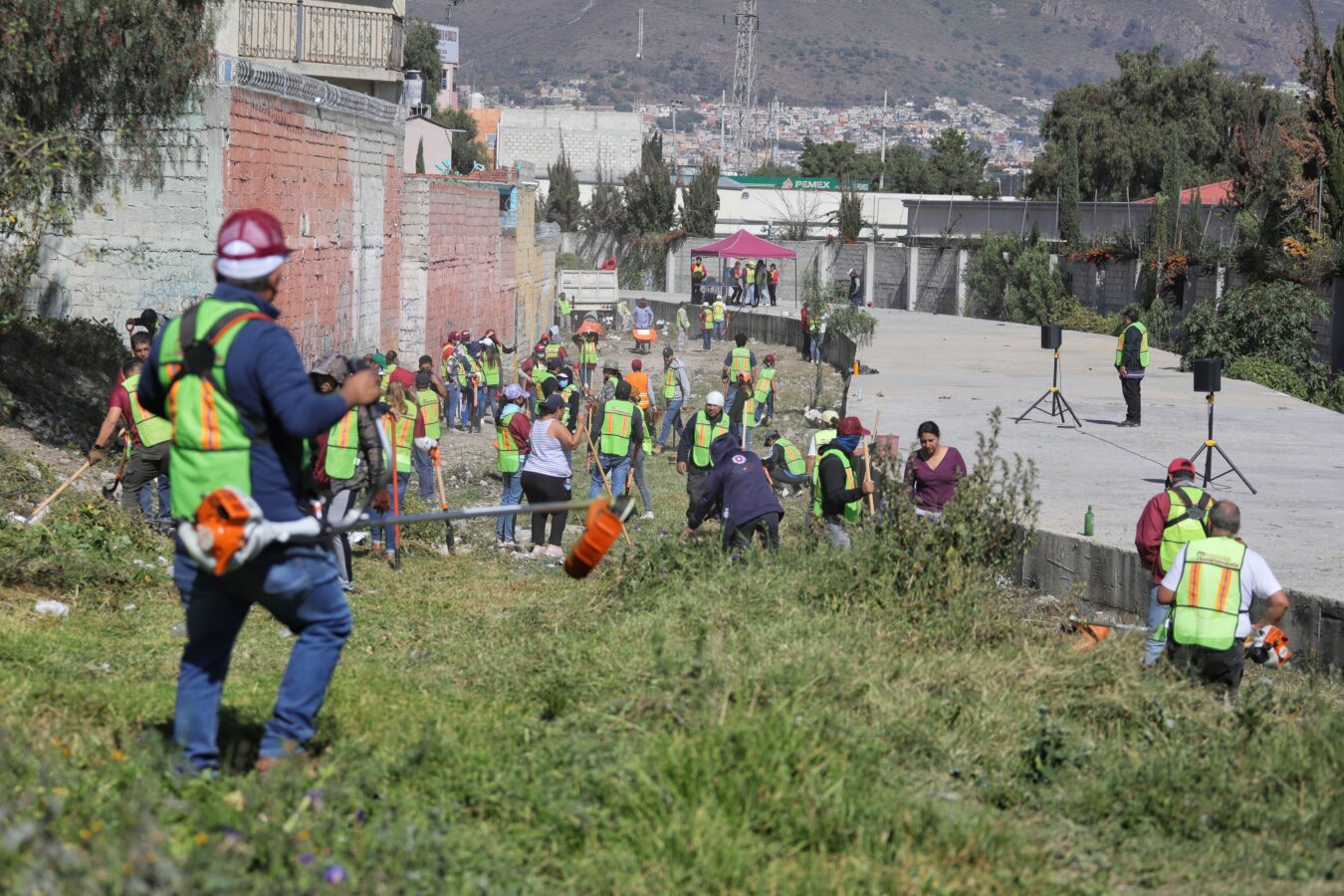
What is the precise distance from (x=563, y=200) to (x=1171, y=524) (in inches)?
2300

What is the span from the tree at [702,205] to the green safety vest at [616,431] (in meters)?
44.0

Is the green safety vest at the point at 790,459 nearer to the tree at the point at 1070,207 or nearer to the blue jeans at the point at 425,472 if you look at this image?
the blue jeans at the point at 425,472

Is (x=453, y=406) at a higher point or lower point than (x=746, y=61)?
lower

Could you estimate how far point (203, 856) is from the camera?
351 cm

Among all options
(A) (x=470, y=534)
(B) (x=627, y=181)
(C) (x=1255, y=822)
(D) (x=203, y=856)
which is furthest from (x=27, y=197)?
(B) (x=627, y=181)

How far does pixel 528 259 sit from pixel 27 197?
24869 millimetres

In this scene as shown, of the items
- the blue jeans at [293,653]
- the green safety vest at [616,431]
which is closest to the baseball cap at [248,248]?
the blue jeans at [293,653]

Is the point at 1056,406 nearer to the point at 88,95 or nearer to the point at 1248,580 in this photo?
the point at 88,95

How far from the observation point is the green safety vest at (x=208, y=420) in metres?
4.29

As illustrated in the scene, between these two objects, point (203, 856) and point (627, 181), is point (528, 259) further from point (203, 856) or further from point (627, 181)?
point (203, 856)

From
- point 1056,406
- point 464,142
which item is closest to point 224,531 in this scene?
point 1056,406

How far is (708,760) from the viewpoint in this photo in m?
4.64

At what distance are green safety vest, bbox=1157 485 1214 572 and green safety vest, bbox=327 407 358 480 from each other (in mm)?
5274

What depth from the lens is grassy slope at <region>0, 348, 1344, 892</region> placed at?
406 cm
